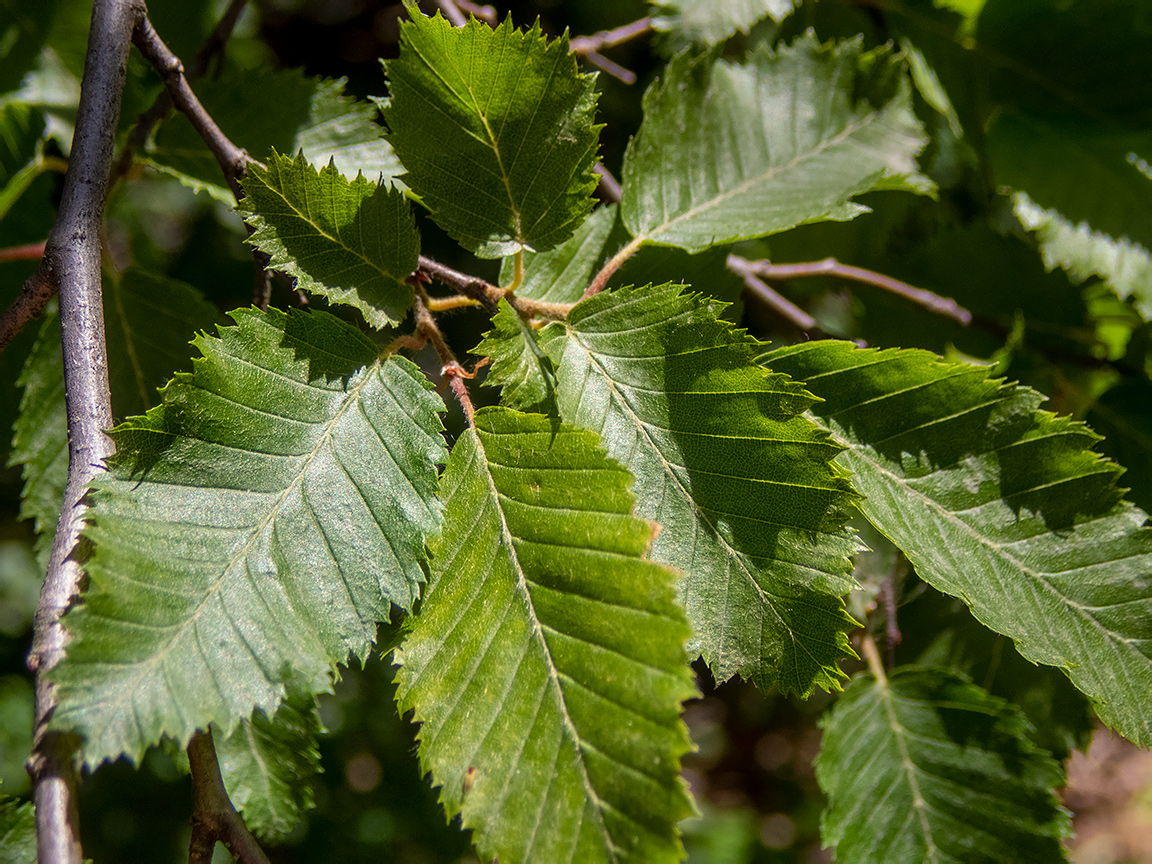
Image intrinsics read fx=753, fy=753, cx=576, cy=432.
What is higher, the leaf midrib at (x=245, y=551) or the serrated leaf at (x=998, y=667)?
the leaf midrib at (x=245, y=551)

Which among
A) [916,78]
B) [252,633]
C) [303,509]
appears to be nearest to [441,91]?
[303,509]

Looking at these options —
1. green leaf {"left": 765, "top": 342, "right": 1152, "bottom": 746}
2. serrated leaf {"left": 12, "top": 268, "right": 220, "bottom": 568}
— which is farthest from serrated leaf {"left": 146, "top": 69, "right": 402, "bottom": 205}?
green leaf {"left": 765, "top": 342, "right": 1152, "bottom": 746}

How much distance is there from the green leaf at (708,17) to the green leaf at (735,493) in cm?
72

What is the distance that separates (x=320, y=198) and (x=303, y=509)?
0.30 m

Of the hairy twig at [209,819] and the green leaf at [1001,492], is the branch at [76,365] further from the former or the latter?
the green leaf at [1001,492]

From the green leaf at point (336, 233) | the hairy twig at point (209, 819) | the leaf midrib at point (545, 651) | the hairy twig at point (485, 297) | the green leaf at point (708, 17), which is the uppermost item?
the green leaf at point (708, 17)

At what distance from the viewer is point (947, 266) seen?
1635 mm

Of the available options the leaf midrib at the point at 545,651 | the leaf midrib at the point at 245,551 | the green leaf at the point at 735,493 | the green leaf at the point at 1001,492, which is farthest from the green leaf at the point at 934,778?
the leaf midrib at the point at 245,551

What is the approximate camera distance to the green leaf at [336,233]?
73 centimetres

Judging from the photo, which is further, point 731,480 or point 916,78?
point 916,78

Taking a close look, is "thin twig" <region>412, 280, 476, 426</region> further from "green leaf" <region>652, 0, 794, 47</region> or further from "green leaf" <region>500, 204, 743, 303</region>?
"green leaf" <region>652, 0, 794, 47</region>

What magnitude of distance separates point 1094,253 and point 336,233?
1.37 m

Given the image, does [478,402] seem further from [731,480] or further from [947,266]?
[731,480]

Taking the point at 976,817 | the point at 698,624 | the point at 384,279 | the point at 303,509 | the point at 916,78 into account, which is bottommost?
the point at 976,817
